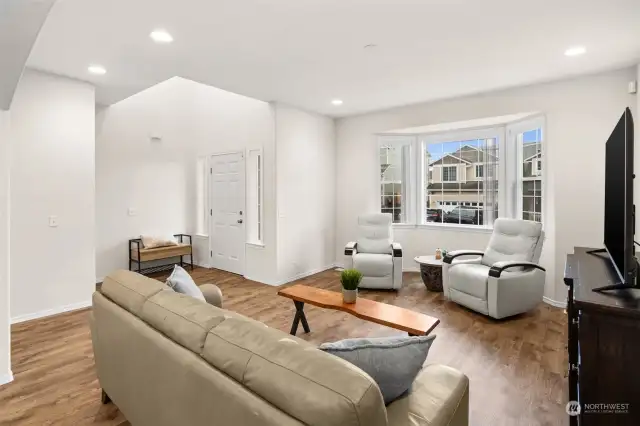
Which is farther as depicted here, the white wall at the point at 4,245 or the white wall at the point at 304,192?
the white wall at the point at 304,192

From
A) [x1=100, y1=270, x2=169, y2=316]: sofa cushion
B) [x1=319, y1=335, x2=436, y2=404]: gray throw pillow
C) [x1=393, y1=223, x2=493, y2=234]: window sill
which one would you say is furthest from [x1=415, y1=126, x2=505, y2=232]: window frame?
[x1=100, y1=270, x2=169, y2=316]: sofa cushion

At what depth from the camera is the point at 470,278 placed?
12.8ft

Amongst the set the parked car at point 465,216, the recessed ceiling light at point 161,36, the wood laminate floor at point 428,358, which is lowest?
the wood laminate floor at point 428,358

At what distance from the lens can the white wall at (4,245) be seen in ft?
7.86

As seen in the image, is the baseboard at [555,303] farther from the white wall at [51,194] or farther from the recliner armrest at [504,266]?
the white wall at [51,194]

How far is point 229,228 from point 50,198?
2.58 metres

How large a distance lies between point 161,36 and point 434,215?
4.57 metres

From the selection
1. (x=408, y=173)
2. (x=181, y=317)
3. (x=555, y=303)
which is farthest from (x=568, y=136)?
(x=181, y=317)

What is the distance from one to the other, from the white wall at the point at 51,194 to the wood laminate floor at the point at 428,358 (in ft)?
1.06

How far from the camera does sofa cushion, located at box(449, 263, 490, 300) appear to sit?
12.3ft

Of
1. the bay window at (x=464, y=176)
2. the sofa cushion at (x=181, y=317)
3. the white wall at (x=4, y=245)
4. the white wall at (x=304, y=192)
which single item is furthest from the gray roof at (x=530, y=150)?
the white wall at (x=4, y=245)

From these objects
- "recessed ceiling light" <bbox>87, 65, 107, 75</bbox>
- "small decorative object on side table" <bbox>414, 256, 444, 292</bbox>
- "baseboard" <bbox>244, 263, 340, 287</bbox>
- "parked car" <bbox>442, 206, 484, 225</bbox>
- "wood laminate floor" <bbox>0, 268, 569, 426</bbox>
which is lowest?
"wood laminate floor" <bbox>0, 268, 569, 426</bbox>

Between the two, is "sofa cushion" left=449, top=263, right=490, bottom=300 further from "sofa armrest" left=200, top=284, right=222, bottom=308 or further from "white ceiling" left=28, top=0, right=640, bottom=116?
"sofa armrest" left=200, top=284, right=222, bottom=308

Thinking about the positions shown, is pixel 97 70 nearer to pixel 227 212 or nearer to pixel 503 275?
pixel 227 212
